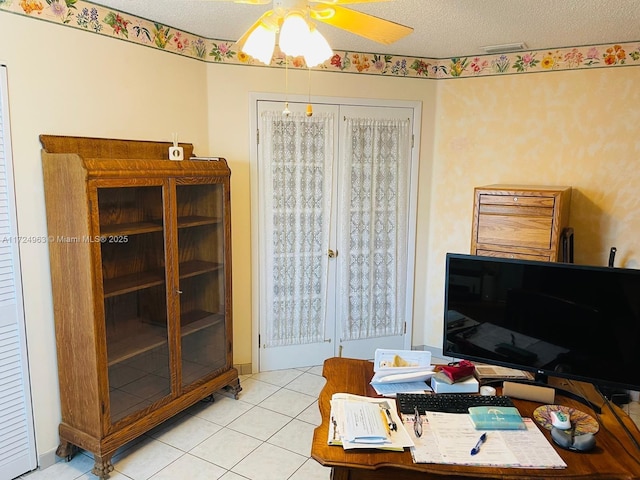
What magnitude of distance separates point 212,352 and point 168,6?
218cm

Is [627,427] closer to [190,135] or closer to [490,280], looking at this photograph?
[490,280]

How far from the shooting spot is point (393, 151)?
3.73 meters

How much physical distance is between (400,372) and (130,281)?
5.23 feet

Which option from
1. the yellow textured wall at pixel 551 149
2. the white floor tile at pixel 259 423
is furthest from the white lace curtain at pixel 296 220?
the yellow textured wall at pixel 551 149

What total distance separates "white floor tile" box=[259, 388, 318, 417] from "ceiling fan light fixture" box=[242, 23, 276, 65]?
2.32 metres

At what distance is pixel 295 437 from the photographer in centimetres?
284

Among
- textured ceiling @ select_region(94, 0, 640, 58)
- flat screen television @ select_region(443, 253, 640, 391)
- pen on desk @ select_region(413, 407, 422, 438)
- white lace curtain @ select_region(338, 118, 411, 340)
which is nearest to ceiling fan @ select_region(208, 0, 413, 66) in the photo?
textured ceiling @ select_region(94, 0, 640, 58)

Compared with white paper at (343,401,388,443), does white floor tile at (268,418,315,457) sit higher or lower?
lower

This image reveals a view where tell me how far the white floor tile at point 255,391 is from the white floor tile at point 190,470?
28.1 inches

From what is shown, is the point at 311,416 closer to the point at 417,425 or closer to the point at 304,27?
the point at 417,425

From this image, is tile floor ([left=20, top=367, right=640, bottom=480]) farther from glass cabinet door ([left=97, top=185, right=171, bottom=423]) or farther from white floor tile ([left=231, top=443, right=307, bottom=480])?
glass cabinet door ([left=97, top=185, right=171, bottom=423])

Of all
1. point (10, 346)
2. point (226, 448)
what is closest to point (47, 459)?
point (10, 346)

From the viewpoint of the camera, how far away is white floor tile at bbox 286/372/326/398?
135 inches

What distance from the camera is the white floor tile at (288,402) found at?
3.15 m
